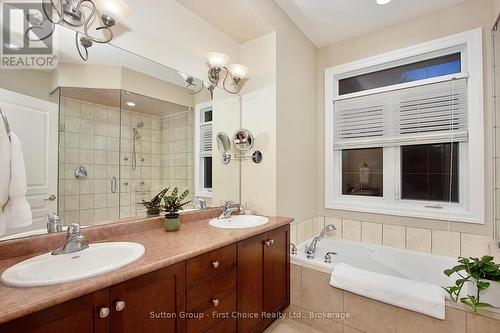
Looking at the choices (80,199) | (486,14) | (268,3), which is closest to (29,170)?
(80,199)

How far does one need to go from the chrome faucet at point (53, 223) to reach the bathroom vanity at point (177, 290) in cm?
15

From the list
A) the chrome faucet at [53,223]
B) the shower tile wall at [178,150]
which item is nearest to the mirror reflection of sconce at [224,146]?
the shower tile wall at [178,150]

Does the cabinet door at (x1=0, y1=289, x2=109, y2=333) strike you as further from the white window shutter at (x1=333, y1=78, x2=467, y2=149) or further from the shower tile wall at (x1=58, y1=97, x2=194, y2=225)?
the white window shutter at (x1=333, y1=78, x2=467, y2=149)

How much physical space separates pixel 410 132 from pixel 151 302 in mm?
2594

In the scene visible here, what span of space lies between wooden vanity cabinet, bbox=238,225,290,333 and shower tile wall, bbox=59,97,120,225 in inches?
36.5

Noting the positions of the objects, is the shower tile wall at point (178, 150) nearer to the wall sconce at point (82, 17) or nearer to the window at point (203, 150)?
the window at point (203, 150)

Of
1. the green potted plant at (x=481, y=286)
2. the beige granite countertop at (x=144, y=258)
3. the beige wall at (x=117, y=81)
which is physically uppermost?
the beige wall at (x=117, y=81)

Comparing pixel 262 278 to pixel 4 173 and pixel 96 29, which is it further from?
pixel 96 29

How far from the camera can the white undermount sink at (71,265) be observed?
0.85 meters

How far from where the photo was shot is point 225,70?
2318mm

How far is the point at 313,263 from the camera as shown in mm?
2004

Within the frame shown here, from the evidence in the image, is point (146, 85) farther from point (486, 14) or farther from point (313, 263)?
point (486, 14)

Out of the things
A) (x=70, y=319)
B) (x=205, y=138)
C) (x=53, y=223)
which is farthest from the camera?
(x=205, y=138)

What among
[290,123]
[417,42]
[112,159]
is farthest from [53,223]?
[417,42]
